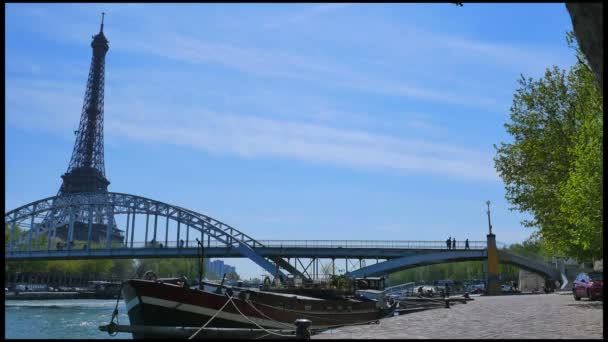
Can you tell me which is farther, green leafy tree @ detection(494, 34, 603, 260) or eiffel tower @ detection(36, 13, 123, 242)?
eiffel tower @ detection(36, 13, 123, 242)

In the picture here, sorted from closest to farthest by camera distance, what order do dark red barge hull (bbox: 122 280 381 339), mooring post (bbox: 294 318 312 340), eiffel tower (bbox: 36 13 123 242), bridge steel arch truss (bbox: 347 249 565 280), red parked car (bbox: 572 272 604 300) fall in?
mooring post (bbox: 294 318 312 340), dark red barge hull (bbox: 122 280 381 339), red parked car (bbox: 572 272 604 300), bridge steel arch truss (bbox: 347 249 565 280), eiffel tower (bbox: 36 13 123 242)

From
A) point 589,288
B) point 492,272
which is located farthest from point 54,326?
point 492,272

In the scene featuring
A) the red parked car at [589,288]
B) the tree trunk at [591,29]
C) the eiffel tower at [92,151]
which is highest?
the eiffel tower at [92,151]

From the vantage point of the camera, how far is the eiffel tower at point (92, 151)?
4998 inches

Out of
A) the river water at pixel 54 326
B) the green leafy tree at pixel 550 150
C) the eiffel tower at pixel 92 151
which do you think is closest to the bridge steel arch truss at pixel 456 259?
the river water at pixel 54 326

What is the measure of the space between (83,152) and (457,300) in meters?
121

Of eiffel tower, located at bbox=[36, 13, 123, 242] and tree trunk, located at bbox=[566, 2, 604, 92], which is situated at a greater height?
eiffel tower, located at bbox=[36, 13, 123, 242]

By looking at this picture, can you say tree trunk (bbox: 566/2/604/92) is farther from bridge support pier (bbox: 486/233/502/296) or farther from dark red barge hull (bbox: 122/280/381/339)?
bridge support pier (bbox: 486/233/502/296)

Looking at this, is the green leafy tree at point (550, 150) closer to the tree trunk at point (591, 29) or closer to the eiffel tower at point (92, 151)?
the tree trunk at point (591, 29)

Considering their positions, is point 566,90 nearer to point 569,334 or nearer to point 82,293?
point 569,334

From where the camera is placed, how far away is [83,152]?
438 ft

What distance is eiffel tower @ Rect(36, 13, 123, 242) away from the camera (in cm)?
12695

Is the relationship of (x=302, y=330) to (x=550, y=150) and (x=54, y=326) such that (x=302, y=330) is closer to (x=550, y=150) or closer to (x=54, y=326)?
(x=550, y=150)

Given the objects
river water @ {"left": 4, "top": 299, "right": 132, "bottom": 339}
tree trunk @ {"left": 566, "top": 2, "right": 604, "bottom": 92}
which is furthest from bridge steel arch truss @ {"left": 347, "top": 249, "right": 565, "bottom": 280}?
tree trunk @ {"left": 566, "top": 2, "right": 604, "bottom": 92}
